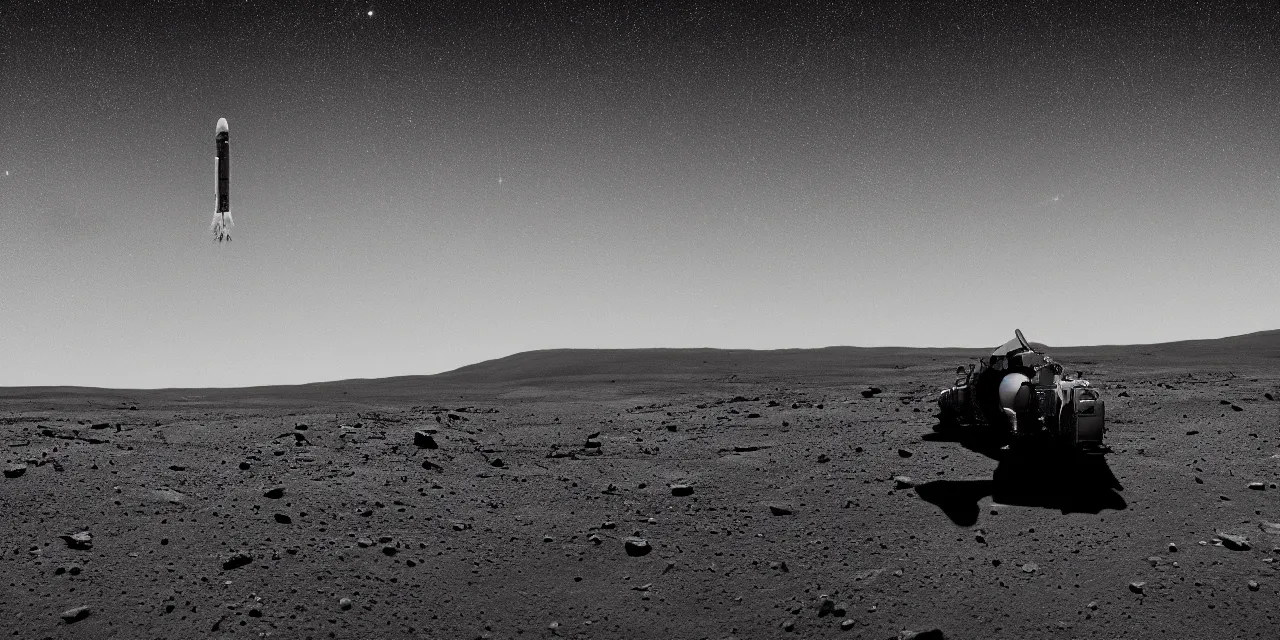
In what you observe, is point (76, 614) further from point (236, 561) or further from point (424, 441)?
point (424, 441)

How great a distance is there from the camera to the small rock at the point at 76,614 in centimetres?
698

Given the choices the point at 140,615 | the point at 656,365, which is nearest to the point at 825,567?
the point at 140,615

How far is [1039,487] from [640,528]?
5.24 metres

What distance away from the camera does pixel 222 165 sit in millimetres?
20422

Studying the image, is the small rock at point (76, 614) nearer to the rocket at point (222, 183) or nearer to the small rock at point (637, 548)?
the small rock at point (637, 548)

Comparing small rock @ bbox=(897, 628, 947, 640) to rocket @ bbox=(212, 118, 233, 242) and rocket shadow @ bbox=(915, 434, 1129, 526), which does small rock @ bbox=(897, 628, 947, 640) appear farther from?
rocket @ bbox=(212, 118, 233, 242)

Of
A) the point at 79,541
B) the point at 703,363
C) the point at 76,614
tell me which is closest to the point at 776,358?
the point at 703,363

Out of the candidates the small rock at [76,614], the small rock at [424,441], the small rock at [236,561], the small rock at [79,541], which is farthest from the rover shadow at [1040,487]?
the small rock at [79,541]

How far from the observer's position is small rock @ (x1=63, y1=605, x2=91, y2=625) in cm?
698

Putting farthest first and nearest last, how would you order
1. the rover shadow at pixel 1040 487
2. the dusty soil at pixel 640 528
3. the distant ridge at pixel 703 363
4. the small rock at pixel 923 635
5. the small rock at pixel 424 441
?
the distant ridge at pixel 703 363
the small rock at pixel 424 441
the rover shadow at pixel 1040 487
the dusty soil at pixel 640 528
the small rock at pixel 923 635

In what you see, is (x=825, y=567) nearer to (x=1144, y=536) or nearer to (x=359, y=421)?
(x=1144, y=536)

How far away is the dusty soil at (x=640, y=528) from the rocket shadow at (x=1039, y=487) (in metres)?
0.05

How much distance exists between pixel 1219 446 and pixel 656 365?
24.1 metres

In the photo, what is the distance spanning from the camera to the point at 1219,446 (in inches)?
459
